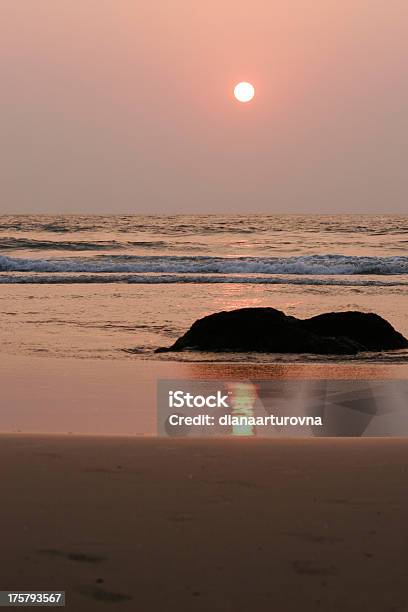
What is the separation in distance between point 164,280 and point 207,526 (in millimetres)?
23142

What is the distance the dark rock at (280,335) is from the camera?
1233 cm

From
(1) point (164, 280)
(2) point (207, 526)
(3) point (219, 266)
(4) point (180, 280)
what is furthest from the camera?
(3) point (219, 266)

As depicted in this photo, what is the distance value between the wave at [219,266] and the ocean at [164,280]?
46 millimetres

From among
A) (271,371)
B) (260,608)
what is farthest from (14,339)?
(260,608)

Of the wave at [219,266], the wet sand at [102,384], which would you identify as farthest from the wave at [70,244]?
the wet sand at [102,384]

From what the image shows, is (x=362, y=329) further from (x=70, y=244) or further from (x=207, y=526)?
(x=70, y=244)

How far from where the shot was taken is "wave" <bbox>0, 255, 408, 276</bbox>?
1304 inches

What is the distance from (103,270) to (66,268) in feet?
4.83

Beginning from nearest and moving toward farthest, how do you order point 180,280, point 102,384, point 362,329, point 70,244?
point 102,384 < point 362,329 < point 180,280 < point 70,244

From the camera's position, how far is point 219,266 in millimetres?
34281

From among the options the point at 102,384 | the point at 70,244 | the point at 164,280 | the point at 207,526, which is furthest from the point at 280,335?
the point at 70,244

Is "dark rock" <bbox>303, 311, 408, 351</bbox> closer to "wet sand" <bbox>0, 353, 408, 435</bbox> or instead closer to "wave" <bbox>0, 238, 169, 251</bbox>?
"wet sand" <bbox>0, 353, 408, 435</bbox>

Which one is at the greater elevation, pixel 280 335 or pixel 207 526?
pixel 280 335

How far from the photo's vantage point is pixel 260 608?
3662mm
